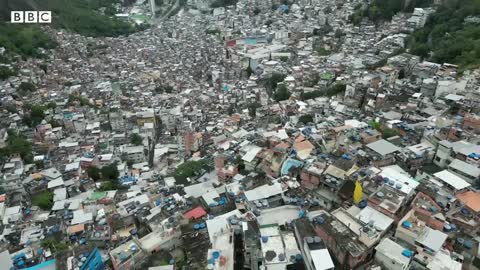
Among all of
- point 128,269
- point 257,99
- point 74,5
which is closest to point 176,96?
point 257,99

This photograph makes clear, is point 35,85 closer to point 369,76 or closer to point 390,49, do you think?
point 369,76

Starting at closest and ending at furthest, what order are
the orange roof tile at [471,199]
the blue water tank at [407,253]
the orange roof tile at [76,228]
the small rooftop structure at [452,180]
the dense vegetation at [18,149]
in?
1. the blue water tank at [407,253]
2. the orange roof tile at [471,199]
3. the small rooftop structure at [452,180]
4. the orange roof tile at [76,228]
5. the dense vegetation at [18,149]

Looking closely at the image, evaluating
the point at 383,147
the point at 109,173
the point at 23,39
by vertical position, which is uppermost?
the point at 23,39

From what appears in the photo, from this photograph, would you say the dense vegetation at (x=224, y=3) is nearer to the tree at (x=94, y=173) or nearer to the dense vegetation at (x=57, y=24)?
the dense vegetation at (x=57, y=24)

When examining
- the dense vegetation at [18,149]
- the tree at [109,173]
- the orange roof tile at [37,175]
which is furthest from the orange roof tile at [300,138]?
the dense vegetation at [18,149]

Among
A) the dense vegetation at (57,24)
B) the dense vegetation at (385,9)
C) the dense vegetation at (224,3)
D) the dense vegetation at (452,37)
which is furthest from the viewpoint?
the dense vegetation at (224,3)

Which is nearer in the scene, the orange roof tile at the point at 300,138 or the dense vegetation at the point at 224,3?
the orange roof tile at the point at 300,138

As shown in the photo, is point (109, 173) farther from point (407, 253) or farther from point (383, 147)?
point (407, 253)

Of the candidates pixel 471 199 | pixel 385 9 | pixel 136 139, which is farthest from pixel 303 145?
pixel 385 9
